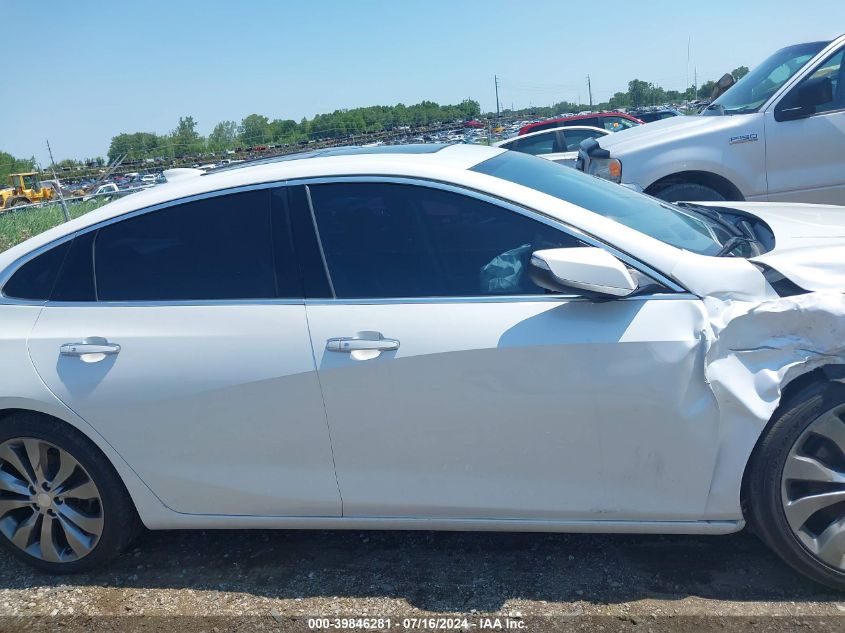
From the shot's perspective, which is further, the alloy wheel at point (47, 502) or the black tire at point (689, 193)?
the black tire at point (689, 193)

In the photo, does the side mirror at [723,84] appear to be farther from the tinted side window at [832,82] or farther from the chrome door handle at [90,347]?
the chrome door handle at [90,347]

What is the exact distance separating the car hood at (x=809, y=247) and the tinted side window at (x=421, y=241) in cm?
78

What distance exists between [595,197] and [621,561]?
1.48 metres

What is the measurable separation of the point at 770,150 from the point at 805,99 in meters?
0.47

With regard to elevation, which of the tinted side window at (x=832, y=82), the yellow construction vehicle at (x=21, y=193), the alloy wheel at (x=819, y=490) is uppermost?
the yellow construction vehicle at (x=21, y=193)

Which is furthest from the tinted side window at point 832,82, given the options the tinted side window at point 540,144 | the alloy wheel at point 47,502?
the tinted side window at point 540,144

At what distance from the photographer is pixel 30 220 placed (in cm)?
978

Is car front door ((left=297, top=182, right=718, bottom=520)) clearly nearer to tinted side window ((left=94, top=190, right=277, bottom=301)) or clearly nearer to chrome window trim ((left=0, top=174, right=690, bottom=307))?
chrome window trim ((left=0, top=174, right=690, bottom=307))

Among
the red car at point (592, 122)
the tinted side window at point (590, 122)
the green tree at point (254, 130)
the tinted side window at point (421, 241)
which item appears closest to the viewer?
the tinted side window at point (421, 241)

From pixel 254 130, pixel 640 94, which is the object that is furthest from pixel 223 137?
pixel 640 94

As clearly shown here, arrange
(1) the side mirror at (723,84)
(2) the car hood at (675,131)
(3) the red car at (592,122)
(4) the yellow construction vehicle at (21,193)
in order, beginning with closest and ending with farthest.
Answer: (2) the car hood at (675,131) → (1) the side mirror at (723,84) → (3) the red car at (592,122) → (4) the yellow construction vehicle at (21,193)

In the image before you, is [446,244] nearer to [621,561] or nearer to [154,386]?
[154,386]

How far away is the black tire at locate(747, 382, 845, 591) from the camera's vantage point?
8.05 ft

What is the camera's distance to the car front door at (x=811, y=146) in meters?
6.00
